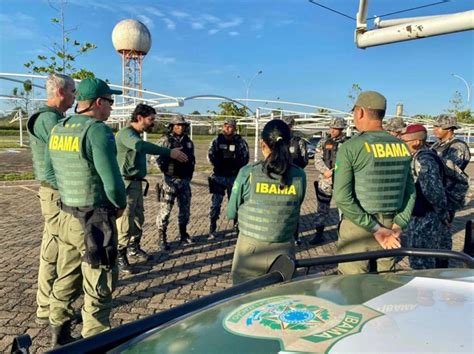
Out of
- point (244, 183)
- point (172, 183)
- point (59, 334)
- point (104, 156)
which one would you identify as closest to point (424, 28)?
point (172, 183)

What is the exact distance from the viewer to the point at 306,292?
1689 millimetres

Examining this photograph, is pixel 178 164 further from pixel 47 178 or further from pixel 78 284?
pixel 78 284

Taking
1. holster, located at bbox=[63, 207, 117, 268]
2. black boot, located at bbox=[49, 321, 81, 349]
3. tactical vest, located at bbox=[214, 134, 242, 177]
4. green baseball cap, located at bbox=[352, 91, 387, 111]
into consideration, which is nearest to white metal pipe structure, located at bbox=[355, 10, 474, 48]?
tactical vest, located at bbox=[214, 134, 242, 177]

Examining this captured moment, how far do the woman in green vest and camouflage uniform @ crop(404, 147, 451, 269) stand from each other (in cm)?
184

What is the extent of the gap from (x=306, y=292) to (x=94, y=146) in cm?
187

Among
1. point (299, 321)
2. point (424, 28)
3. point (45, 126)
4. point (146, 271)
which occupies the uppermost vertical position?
point (424, 28)

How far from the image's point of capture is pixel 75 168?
2943mm

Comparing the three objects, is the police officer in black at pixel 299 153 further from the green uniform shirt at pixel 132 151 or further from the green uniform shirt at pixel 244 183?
the green uniform shirt at pixel 244 183

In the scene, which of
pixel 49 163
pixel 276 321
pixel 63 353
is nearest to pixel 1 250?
pixel 49 163

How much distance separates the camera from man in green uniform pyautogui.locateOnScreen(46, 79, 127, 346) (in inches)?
113

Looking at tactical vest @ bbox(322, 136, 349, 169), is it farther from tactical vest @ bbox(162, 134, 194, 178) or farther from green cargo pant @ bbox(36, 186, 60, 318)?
green cargo pant @ bbox(36, 186, 60, 318)

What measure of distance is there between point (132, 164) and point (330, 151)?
12.0 ft

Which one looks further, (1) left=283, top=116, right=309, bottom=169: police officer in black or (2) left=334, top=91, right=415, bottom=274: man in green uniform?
(1) left=283, top=116, right=309, bottom=169: police officer in black

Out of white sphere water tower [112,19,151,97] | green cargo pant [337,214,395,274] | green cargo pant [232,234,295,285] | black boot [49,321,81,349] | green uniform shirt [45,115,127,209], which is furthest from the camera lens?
white sphere water tower [112,19,151,97]
